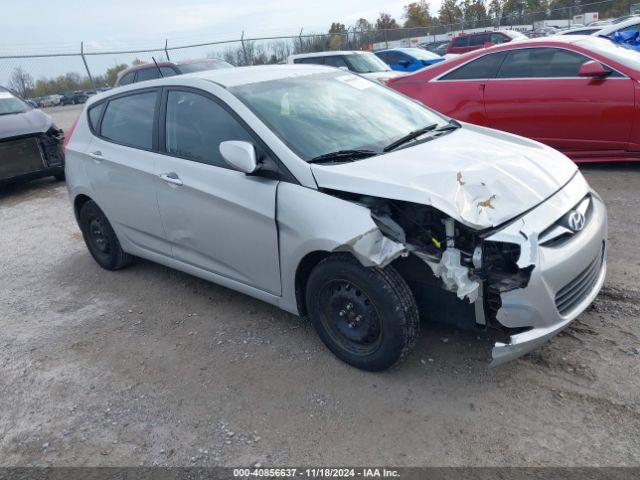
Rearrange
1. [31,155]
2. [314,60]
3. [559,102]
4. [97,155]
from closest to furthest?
[97,155]
[559,102]
[31,155]
[314,60]

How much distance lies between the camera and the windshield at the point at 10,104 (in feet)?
28.1

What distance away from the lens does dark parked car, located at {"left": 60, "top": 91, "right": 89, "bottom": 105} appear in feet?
80.7

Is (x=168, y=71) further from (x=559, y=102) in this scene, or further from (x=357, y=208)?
(x=357, y=208)

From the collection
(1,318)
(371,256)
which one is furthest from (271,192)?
(1,318)

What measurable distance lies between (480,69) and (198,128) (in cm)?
430

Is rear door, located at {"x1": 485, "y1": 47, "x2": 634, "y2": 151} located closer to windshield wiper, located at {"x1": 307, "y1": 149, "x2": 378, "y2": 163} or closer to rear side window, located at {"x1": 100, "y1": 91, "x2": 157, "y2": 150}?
windshield wiper, located at {"x1": 307, "y1": 149, "x2": 378, "y2": 163}

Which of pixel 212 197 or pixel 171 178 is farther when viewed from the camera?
pixel 171 178

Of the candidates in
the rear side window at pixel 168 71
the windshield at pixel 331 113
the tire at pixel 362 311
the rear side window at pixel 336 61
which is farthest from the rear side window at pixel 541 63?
the rear side window at pixel 168 71

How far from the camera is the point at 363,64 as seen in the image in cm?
1323

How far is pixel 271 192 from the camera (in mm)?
3213

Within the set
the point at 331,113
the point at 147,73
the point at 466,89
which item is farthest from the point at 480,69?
the point at 147,73

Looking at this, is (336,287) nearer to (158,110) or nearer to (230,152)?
(230,152)

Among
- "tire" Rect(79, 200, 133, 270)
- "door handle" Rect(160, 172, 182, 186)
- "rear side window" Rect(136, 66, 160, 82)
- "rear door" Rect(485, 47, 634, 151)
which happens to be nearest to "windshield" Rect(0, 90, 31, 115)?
"rear side window" Rect(136, 66, 160, 82)

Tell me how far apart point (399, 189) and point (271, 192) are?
814 millimetres
